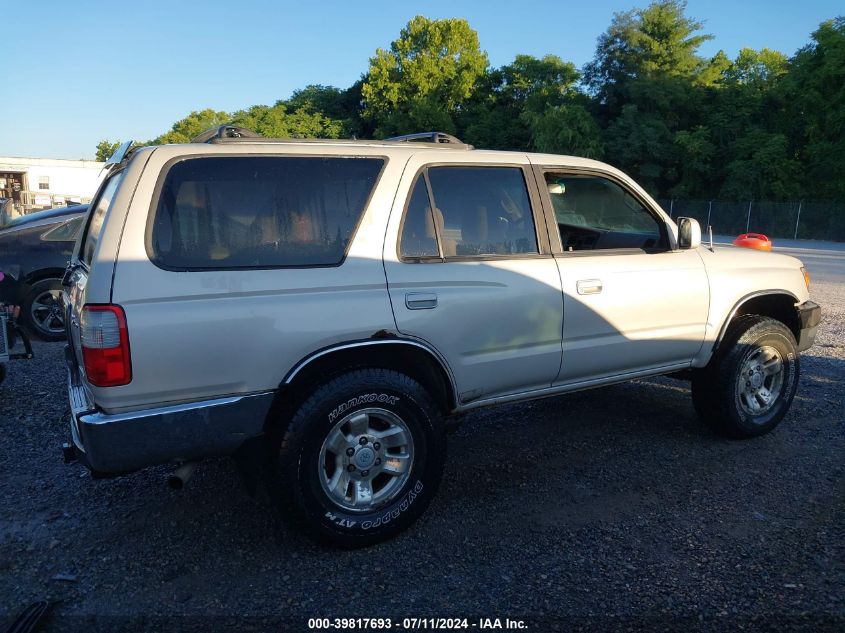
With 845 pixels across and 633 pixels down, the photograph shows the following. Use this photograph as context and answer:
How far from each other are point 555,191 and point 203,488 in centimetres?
278

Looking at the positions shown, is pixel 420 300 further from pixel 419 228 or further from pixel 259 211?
pixel 259 211

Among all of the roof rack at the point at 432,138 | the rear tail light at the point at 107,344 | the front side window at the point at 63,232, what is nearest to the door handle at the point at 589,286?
the roof rack at the point at 432,138

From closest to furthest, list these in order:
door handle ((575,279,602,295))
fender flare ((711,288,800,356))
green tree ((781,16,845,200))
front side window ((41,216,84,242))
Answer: door handle ((575,279,602,295)) → fender flare ((711,288,800,356)) → front side window ((41,216,84,242)) → green tree ((781,16,845,200))

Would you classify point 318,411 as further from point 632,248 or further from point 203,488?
point 632,248

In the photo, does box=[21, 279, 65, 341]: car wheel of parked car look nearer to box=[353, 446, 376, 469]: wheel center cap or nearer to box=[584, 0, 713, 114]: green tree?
box=[353, 446, 376, 469]: wheel center cap

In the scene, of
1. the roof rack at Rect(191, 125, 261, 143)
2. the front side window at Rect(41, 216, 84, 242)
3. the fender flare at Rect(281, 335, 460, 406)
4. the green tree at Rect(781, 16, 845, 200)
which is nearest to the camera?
the fender flare at Rect(281, 335, 460, 406)

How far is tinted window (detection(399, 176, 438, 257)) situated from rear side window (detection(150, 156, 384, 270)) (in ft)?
0.79

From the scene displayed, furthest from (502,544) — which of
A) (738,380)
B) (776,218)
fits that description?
(776,218)

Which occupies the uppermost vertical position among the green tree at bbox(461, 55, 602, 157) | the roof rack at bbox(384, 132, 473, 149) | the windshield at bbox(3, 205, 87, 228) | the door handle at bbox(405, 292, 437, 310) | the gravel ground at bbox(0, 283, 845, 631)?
the green tree at bbox(461, 55, 602, 157)

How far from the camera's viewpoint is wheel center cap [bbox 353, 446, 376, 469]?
3.22 meters

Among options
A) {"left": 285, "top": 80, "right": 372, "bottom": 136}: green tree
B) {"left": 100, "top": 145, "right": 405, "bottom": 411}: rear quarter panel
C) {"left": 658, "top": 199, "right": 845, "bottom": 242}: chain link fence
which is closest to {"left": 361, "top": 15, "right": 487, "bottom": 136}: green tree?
{"left": 285, "top": 80, "right": 372, "bottom": 136}: green tree

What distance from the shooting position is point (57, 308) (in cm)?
808

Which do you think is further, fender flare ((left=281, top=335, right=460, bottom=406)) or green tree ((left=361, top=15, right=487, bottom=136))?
green tree ((left=361, top=15, right=487, bottom=136))

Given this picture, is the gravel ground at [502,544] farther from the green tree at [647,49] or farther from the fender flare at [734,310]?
the green tree at [647,49]
